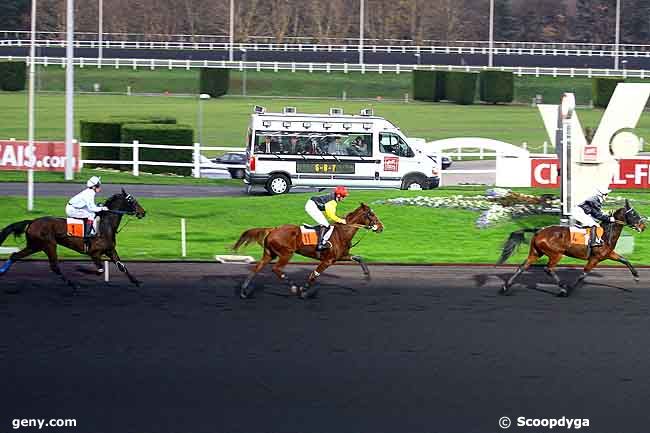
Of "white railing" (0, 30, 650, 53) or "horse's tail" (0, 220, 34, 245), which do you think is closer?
"horse's tail" (0, 220, 34, 245)

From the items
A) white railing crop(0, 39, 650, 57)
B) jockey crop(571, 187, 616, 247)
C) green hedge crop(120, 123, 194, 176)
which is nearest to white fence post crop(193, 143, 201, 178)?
green hedge crop(120, 123, 194, 176)

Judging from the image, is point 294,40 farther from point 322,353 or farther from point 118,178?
point 322,353

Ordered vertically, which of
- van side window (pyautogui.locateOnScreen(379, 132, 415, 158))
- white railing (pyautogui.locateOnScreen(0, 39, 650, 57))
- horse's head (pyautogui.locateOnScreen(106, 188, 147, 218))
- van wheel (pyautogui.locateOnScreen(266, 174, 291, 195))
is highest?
white railing (pyautogui.locateOnScreen(0, 39, 650, 57))

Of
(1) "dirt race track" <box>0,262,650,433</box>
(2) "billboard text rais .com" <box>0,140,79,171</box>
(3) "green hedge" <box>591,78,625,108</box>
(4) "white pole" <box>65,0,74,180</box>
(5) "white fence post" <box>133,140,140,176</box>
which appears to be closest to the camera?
(1) "dirt race track" <box>0,262,650,433</box>

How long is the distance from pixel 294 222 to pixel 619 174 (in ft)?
35.5

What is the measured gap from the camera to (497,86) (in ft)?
256

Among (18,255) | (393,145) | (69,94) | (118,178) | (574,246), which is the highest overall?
(69,94)

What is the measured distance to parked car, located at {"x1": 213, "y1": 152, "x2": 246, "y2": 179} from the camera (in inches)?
1531

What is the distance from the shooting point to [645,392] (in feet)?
44.4

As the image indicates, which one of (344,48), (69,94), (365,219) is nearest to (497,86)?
(344,48)

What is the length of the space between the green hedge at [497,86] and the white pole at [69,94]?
47.5m

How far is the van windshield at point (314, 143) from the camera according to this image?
109 ft

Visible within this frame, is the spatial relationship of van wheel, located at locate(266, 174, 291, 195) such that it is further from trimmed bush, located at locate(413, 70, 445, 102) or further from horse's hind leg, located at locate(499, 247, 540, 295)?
trimmed bush, located at locate(413, 70, 445, 102)

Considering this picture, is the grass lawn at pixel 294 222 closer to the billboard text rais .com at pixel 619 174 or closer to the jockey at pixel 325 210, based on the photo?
the billboard text rais .com at pixel 619 174
